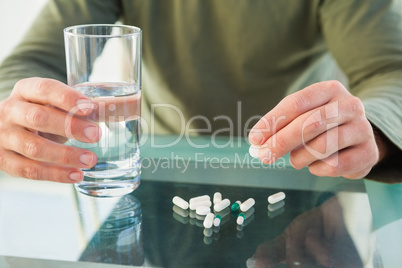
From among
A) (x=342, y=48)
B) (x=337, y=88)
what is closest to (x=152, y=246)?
(x=337, y=88)

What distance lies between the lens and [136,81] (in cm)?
77

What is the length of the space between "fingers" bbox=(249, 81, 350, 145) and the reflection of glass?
214 millimetres

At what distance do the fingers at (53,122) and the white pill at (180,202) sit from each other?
0.16 metres

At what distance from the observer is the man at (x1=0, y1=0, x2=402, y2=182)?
0.74 meters

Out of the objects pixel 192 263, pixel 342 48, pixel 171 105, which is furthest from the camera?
pixel 171 105

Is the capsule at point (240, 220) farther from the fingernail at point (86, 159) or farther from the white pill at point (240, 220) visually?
the fingernail at point (86, 159)

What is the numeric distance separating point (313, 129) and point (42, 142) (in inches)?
16.3

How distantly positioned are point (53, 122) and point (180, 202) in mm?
230

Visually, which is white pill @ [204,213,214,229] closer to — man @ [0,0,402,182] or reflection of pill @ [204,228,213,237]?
reflection of pill @ [204,228,213,237]

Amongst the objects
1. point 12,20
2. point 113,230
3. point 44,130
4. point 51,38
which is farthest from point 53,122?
point 12,20

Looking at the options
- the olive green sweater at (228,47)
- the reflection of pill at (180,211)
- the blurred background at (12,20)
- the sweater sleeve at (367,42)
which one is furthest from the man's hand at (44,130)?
the blurred background at (12,20)

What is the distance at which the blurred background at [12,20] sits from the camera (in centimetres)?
224

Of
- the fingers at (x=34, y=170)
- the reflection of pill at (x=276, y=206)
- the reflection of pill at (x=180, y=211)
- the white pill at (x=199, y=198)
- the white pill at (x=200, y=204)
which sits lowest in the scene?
the reflection of pill at (x=276, y=206)

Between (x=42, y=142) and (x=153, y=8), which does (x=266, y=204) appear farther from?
(x=153, y=8)
